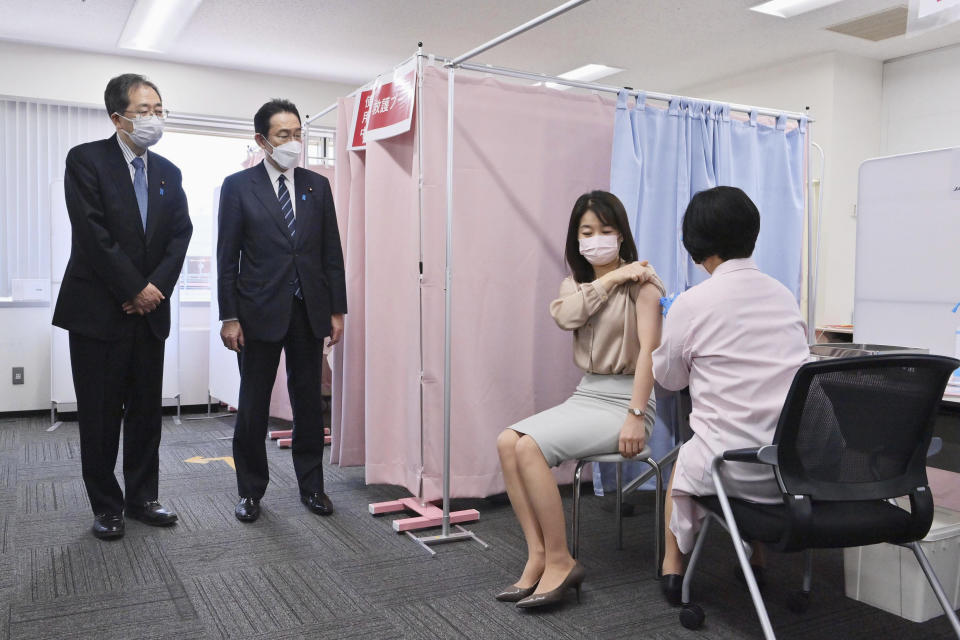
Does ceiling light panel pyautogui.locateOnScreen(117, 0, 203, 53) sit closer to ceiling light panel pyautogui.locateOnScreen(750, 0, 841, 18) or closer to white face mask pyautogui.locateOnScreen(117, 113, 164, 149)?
white face mask pyautogui.locateOnScreen(117, 113, 164, 149)

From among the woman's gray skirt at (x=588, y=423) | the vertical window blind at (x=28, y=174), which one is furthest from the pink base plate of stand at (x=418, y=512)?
the vertical window blind at (x=28, y=174)

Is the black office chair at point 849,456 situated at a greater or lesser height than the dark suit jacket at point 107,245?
lesser

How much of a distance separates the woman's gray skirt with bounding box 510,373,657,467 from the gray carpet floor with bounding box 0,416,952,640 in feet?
1.46

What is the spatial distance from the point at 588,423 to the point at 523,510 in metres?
0.33

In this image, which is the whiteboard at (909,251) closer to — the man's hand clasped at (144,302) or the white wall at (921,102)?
the man's hand clasped at (144,302)

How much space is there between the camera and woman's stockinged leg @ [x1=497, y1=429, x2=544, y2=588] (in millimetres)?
2346

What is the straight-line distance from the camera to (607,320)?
256 centimetres

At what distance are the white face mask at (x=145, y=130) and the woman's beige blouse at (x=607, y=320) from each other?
62.3 inches

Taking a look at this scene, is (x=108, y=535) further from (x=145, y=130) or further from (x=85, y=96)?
(x=85, y=96)

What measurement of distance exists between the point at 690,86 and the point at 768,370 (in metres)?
5.60

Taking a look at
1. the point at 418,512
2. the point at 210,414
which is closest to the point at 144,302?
the point at 418,512

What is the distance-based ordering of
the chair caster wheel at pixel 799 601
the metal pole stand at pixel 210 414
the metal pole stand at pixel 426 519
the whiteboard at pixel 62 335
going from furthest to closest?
1. the metal pole stand at pixel 210 414
2. the whiteboard at pixel 62 335
3. the metal pole stand at pixel 426 519
4. the chair caster wheel at pixel 799 601

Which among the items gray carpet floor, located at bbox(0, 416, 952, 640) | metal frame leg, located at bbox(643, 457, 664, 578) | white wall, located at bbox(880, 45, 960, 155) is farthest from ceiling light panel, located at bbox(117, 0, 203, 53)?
white wall, located at bbox(880, 45, 960, 155)

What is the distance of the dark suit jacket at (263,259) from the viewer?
2.97m
